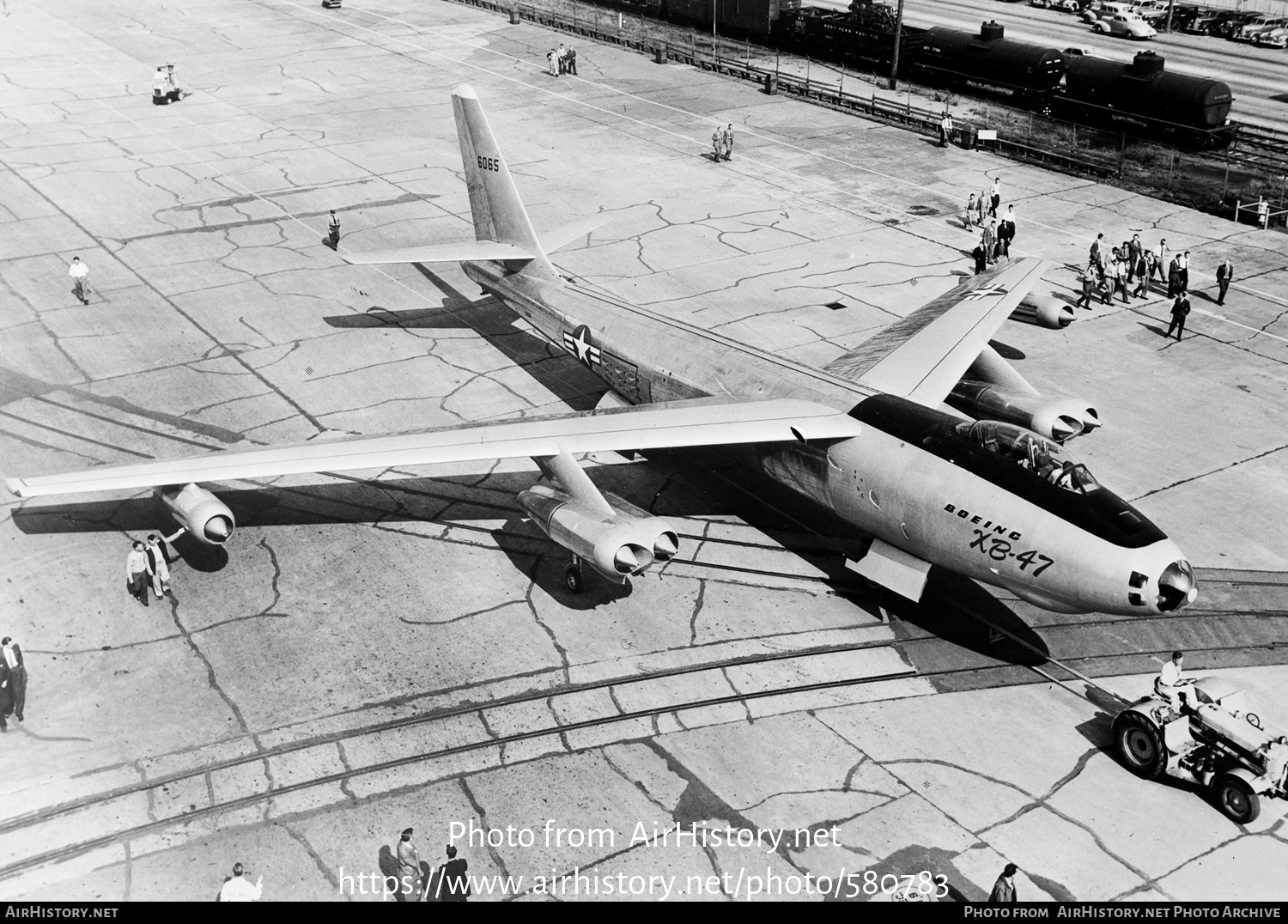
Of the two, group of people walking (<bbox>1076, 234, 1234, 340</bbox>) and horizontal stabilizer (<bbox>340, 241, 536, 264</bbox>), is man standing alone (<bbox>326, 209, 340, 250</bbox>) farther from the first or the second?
group of people walking (<bbox>1076, 234, 1234, 340</bbox>)

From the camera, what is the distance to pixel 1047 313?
3012 cm

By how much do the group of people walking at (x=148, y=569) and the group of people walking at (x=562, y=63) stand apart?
4459 centimetres

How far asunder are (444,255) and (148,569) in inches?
438

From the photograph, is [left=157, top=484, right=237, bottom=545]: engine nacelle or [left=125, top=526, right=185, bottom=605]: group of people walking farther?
[left=125, top=526, right=185, bottom=605]: group of people walking

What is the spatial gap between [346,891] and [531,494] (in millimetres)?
8315

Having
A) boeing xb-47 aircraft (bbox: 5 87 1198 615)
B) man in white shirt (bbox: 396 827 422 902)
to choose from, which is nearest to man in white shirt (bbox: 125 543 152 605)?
boeing xb-47 aircraft (bbox: 5 87 1198 615)

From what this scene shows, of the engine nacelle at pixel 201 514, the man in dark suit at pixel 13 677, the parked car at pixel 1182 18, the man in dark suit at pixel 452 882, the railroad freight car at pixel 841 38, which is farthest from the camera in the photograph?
the parked car at pixel 1182 18

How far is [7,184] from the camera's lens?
42969 mm

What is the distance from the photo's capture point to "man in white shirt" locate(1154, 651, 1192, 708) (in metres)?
16.6

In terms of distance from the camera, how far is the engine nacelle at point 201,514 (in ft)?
66.0

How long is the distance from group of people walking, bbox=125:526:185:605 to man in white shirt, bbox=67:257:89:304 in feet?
50.2

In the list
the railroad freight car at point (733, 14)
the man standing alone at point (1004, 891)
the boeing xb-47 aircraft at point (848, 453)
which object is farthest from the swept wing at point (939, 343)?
the railroad freight car at point (733, 14)

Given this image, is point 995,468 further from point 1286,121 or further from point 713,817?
point 1286,121

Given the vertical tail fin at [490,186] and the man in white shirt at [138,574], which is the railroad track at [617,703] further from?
the vertical tail fin at [490,186]
